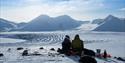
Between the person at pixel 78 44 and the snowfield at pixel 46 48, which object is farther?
the person at pixel 78 44

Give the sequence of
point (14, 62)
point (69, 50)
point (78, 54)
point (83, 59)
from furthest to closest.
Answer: point (69, 50), point (78, 54), point (14, 62), point (83, 59)

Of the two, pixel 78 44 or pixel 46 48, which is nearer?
pixel 78 44

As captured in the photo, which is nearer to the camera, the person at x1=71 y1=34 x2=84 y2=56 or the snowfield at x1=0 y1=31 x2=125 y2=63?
the snowfield at x1=0 y1=31 x2=125 y2=63

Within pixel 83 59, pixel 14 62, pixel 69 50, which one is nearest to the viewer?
pixel 83 59

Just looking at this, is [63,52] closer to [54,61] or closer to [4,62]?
[54,61]

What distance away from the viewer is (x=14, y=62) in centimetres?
1598

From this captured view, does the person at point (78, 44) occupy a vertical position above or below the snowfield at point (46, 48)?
above

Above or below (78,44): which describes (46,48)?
below

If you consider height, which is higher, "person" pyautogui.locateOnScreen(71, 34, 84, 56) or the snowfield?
"person" pyautogui.locateOnScreen(71, 34, 84, 56)

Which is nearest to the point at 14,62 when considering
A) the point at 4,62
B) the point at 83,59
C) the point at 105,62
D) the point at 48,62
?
the point at 4,62

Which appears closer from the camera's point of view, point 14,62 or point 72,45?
point 14,62

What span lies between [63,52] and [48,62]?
5492mm

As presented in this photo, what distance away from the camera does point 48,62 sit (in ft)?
52.0

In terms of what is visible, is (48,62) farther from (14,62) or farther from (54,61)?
(14,62)
